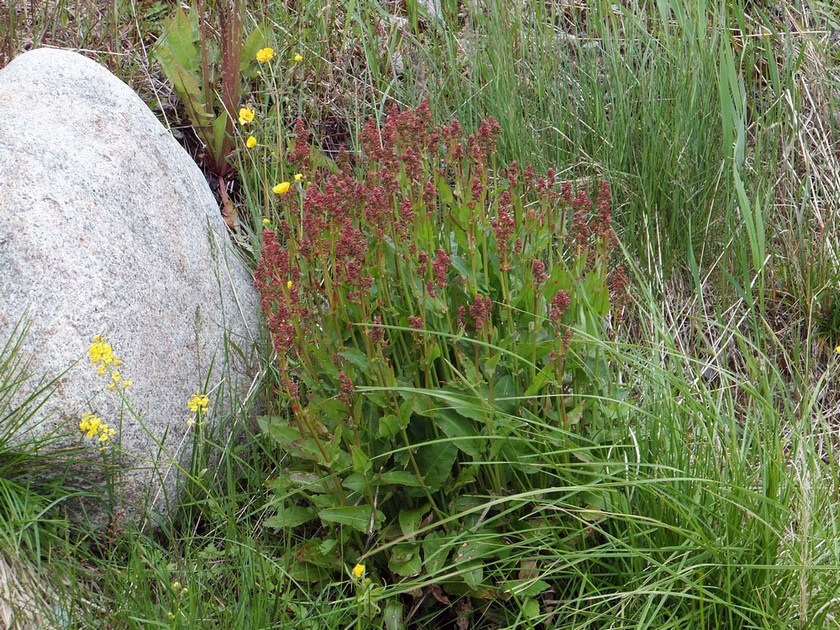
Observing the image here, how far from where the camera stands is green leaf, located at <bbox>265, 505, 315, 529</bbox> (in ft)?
7.80

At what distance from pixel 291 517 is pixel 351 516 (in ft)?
0.76

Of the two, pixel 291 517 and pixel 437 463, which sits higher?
pixel 437 463

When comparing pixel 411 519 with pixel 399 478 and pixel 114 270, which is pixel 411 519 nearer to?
pixel 399 478

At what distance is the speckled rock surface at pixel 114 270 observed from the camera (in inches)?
98.7

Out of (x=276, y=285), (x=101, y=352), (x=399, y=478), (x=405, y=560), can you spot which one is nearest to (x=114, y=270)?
(x=101, y=352)

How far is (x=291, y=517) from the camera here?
2391 millimetres

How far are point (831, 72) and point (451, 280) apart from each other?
2.21 meters

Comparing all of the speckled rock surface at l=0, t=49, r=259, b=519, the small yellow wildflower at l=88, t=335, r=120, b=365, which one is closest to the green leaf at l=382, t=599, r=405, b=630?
the speckled rock surface at l=0, t=49, r=259, b=519

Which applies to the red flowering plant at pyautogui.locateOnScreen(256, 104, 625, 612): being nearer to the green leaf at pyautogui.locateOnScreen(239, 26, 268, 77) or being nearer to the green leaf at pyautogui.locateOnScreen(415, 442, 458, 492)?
the green leaf at pyautogui.locateOnScreen(415, 442, 458, 492)

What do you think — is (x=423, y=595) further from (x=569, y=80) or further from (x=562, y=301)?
(x=569, y=80)

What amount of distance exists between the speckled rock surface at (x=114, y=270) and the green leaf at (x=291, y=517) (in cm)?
31

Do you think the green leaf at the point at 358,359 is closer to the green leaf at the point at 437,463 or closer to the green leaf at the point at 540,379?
the green leaf at the point at 437,463

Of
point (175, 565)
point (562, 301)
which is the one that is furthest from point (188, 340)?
point (562, 301)

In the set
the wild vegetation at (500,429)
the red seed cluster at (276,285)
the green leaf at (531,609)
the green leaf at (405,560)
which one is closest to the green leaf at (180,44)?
the wild vegetation at (500,429)
